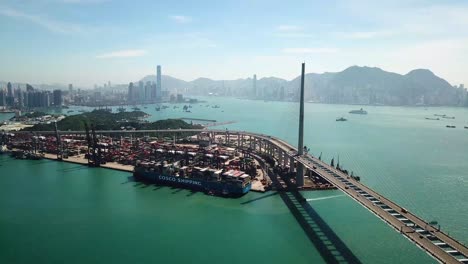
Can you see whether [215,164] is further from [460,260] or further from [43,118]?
[43,118]

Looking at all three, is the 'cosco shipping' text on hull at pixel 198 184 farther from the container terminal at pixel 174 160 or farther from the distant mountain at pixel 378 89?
the distant mountain at pixel 378 89

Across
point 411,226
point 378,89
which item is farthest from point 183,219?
point 378,89

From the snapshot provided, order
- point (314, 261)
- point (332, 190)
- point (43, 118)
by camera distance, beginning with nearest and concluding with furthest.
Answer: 1. point (314, 261)
2. point (332, 190)
3. point (43, 118)

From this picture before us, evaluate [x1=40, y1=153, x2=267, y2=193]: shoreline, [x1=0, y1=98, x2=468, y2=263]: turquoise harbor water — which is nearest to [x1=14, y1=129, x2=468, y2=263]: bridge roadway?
[x1=0, y1=98, x2=468, y2=263]: turquoise harbor water

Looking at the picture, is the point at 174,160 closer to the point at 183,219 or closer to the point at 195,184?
the point at 195,184

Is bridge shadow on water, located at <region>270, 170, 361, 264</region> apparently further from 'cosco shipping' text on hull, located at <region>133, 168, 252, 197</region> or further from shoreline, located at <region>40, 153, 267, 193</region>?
'cosco shipping' text on hull, located at <region>133, 168, 252, 197</region>

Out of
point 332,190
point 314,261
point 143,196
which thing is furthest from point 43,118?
point 314,261

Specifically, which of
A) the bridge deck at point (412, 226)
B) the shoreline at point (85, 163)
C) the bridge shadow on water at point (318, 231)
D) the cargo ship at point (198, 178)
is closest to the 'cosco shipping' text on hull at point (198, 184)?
the cargo ship at point (198, 178)
